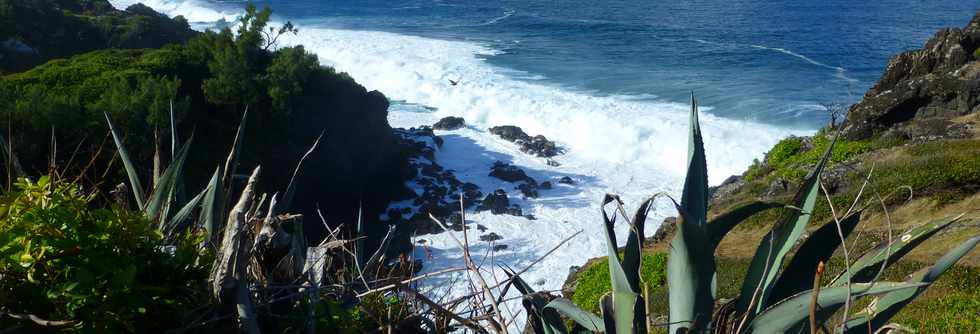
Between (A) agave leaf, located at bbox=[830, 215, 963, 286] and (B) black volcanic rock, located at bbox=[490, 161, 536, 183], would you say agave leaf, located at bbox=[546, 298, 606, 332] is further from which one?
(B) black volcanic rock, located at bbox=[490, 161, 536, 183]

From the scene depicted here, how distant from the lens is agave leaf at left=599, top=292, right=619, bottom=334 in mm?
2314

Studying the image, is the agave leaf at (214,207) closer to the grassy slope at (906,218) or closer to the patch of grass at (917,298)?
the patch of grass at (917,298)

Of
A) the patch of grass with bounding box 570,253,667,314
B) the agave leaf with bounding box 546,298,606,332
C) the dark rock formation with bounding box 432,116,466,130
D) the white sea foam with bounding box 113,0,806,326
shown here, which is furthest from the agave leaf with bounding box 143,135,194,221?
the dark rock formation with bounding box 432,116,466,130

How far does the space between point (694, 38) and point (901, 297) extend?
47.2 metres

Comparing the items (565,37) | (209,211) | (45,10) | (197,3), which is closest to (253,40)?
(45,10)

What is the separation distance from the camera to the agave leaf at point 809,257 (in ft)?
8.07

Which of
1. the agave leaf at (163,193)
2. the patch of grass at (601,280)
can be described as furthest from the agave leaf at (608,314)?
the patch of grass at (601,280)

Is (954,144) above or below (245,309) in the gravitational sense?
below

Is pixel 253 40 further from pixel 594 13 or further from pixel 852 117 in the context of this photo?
pixel 594 13

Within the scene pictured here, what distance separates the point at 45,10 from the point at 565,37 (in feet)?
95.0

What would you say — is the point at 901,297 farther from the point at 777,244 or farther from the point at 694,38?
the point at 694,38

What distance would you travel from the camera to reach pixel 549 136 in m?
32.4

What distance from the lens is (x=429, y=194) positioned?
24.9 m

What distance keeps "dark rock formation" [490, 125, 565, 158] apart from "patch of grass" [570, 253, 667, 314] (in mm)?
19800
